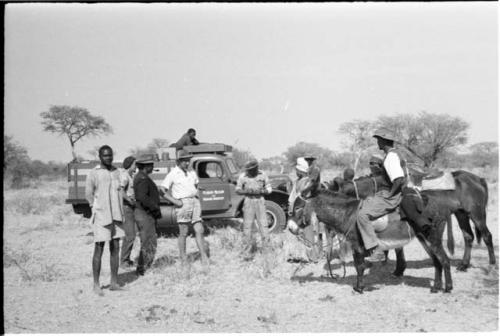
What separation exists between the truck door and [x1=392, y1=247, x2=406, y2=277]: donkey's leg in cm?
430

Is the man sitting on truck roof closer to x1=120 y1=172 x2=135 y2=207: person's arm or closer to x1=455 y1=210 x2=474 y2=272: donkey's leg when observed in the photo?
x1=120 y1=172 x2=135 y2=207: person's arm

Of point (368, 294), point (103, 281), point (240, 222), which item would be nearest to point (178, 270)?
point (103, 281)

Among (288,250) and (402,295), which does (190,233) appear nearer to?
→ (288,250)

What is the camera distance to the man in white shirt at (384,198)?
236 inches

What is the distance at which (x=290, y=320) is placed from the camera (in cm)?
539

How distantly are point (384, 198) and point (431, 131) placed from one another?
2616cm

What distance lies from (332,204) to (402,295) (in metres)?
1.44

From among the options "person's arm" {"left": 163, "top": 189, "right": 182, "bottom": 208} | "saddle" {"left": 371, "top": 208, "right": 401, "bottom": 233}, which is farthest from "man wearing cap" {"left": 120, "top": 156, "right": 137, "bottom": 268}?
"saddle" {"left": 371, "top": 208, "right": 401, "bottom": 233}

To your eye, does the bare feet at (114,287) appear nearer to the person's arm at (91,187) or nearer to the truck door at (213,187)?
the person's arm at (91,187)

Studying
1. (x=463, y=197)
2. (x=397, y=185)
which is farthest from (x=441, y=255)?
(x=463, y=197)

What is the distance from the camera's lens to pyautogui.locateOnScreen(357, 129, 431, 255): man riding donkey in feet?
19.7

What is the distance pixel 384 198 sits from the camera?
247 inches

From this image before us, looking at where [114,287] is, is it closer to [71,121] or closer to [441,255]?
[441,255]

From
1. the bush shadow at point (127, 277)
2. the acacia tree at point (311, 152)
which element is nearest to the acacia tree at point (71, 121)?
the acacia tree at point (311, 152)
